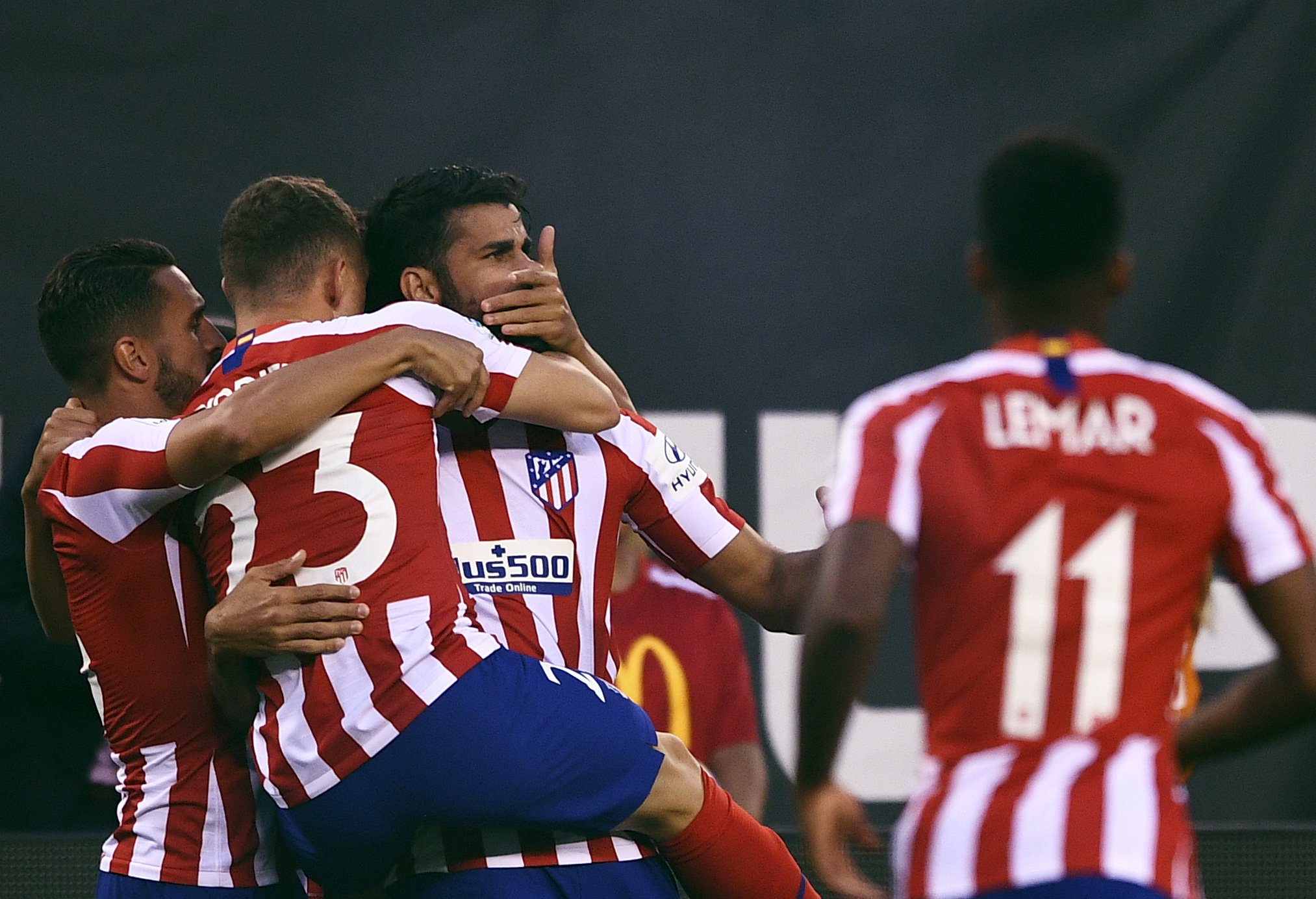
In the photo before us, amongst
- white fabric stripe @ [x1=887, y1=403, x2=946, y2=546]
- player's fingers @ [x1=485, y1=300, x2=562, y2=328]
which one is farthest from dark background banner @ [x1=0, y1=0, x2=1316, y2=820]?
white fabric stripe @ [x1=887, y1=403, x2=946, y2=546]

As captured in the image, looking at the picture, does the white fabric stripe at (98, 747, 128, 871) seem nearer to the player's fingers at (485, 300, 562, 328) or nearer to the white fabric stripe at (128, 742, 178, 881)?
the white fabric stripe at (128, 742, 178, 881)

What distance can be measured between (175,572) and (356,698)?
0.49 m

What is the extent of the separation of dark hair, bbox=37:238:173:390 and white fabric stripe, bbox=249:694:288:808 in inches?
29.2

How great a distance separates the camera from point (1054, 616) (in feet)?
5.38

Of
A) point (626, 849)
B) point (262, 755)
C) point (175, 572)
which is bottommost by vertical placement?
point (626, 849)

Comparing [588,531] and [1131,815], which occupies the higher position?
[588,531]

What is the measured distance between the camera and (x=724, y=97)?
4.27m

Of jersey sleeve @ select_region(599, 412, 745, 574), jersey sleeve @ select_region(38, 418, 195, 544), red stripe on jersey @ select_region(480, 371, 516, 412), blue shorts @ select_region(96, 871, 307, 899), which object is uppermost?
red stripe on jersey @ select_region(480, 371, 516, 412)

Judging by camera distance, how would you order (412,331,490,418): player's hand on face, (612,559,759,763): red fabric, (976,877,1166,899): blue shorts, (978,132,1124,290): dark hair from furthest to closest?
(612,559,759,763): red fabric
(412,331,490,418): player's hand on face
(978,132,1124,290): dark hair
(976,877,1166,899): blue shorts

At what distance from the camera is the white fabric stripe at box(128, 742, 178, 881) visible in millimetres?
2395

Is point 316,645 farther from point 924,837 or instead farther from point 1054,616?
point 1054,616

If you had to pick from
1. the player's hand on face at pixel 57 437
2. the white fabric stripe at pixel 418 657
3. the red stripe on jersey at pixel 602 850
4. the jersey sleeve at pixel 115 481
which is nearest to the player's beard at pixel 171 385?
the player's hand on face at pixel 57 437

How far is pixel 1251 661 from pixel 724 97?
2210 millimetres

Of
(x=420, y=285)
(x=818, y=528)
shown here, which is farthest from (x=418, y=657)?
(x=818, y=528)
